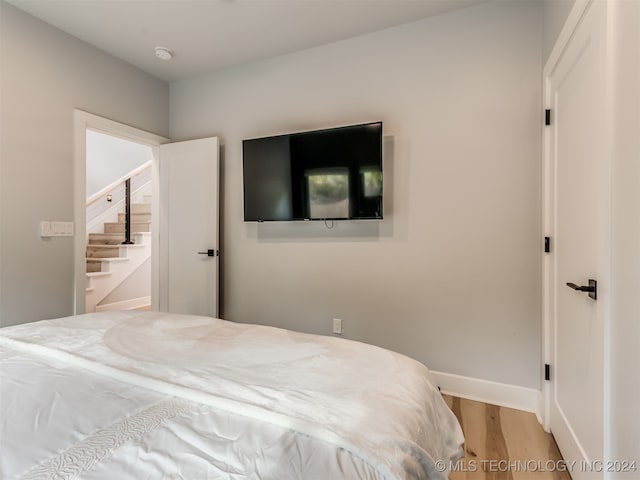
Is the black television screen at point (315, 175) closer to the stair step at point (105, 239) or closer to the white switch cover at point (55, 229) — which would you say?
the white switch cover at point (55, 229)

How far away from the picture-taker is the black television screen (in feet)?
7.77

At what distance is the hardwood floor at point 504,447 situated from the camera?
156 cm

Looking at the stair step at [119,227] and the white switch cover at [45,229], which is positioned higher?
the stair step at [119,227]

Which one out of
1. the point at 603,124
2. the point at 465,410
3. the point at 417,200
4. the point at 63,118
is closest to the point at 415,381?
the point at 603,124

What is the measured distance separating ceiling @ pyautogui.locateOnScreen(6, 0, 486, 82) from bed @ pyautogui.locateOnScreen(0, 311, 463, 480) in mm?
2212

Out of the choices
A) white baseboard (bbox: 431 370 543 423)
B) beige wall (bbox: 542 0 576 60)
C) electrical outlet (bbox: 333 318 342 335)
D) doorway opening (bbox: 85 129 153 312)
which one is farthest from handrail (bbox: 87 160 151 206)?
beige wall (bbox: 542 0 576 60)

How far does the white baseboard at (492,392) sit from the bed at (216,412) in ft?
4.22

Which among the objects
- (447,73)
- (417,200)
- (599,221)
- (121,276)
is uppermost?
(447,73)

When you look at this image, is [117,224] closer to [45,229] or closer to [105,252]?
[105,252]

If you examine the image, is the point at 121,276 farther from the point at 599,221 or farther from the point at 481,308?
the point at 599,221

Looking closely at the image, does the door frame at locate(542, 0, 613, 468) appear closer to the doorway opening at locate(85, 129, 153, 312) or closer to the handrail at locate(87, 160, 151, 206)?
the doorway opening at locate(85, 129, 153, 312)

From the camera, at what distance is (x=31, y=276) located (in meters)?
2.34

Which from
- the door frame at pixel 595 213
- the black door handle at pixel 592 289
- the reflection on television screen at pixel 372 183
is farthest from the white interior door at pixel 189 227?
the black door handle at pixel 592 289

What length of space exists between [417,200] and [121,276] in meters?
4.19
